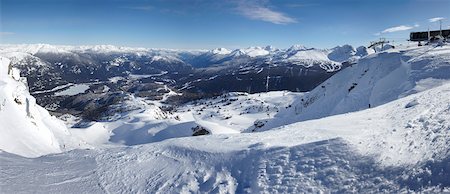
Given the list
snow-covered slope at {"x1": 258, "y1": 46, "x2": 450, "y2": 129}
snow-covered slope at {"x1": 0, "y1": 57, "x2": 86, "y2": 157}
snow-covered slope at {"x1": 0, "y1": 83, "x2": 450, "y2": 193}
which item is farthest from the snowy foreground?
snow-covered slope at {"x1": 258, "y1": 46, "x2": 450, "y2": 129}

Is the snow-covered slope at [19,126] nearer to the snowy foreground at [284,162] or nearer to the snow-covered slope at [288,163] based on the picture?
the snowy foreground at [284,162]

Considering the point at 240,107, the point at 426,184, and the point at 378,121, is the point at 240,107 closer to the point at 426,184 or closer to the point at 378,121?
the point at 378,121

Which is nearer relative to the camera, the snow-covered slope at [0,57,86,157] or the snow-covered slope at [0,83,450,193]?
the snow-covered slope at [0,83,450,193]

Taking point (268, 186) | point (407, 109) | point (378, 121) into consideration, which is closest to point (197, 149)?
point (268, 186)

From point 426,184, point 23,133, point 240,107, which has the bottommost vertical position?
point 240,107

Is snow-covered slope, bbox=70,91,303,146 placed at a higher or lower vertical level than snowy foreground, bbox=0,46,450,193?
lower

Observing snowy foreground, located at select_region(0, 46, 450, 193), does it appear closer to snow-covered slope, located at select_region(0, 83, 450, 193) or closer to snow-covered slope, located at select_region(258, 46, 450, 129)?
snow-covered slope, located at select_region(0, 83, 450, 193)
